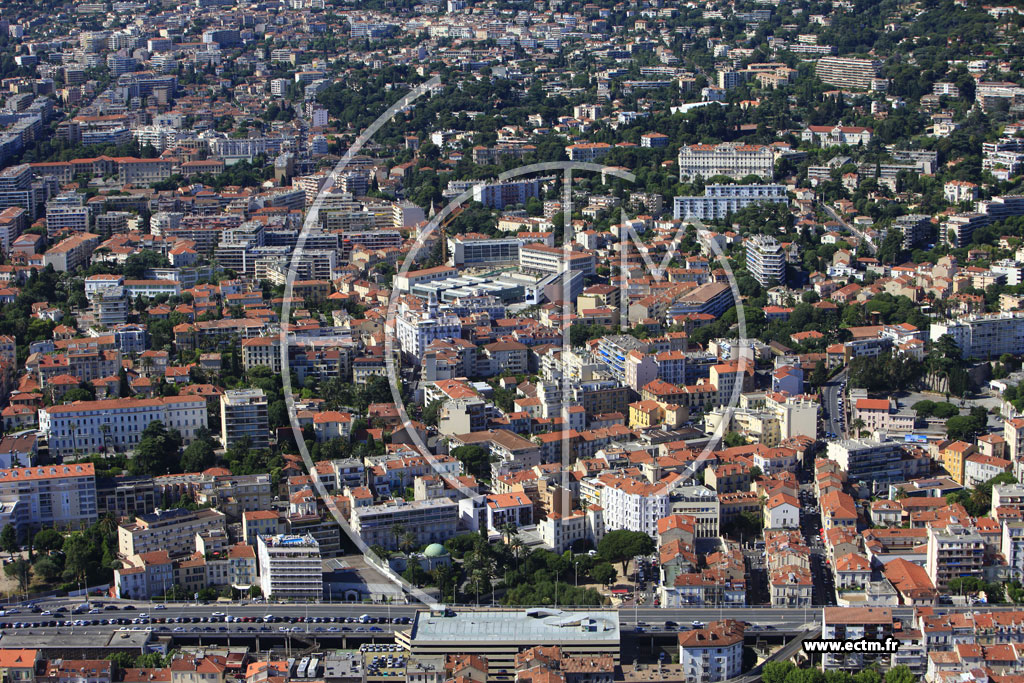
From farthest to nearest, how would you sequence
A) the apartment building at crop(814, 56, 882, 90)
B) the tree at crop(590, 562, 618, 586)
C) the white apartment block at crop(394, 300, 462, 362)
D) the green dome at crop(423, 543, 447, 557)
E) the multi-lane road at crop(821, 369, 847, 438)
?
the apartment building at crop(814, 56, 882, 90) → the white apartment block at crop(394, 300, 462, 362) → the multi-lane road at crop(821, 369, 847, 438) → the green dome at crop(423, 543, 447, 557) → the tree at crop(590, 562, 618, 586)

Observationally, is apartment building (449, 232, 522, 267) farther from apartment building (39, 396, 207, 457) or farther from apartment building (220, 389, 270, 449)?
apartment building (220, 389, 270, 449)

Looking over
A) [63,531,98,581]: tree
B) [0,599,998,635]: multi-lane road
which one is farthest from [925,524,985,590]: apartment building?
[63,531,98,581]: tree

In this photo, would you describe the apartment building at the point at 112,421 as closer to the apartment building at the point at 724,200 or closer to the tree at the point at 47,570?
the tree at the point at 47,570

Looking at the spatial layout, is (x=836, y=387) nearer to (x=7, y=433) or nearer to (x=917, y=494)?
(x=917, y=494)

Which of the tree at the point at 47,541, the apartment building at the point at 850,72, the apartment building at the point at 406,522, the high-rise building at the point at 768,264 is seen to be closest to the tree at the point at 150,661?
the tree at the point at 47,541

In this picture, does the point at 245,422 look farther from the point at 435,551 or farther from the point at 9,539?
the point at 435,551

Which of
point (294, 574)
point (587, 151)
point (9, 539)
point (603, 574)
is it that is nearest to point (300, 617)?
point (294, 574)

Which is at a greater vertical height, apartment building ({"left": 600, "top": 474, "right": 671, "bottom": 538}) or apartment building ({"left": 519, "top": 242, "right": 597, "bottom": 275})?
A: apartment building ({"left": 519, "top": 242, "right": 597, "bottom": 275})
